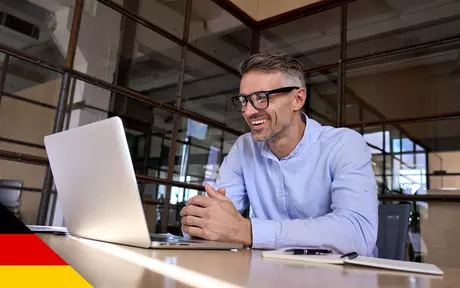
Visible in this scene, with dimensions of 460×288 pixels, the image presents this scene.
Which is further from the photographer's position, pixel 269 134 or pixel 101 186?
pixel 269 134

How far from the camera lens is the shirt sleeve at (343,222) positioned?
2.97ft

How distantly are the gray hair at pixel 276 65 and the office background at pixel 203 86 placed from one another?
2.38 feet

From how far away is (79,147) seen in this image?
0.77 meters

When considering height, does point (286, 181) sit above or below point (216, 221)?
above

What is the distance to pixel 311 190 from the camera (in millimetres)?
1274

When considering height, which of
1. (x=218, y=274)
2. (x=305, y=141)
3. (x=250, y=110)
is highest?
(x=250, y=110)

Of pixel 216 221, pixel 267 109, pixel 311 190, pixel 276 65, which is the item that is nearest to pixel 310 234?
pixel 216 221

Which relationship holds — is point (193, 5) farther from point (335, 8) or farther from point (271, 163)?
point (271, 163)

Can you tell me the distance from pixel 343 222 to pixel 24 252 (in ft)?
2.39

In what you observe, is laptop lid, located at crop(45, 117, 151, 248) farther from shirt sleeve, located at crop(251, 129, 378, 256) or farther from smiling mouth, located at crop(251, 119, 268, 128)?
smiling mouth, located at crop(251, 119, 268, 128)

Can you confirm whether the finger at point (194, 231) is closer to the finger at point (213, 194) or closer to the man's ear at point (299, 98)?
the finger at point (213, 194)

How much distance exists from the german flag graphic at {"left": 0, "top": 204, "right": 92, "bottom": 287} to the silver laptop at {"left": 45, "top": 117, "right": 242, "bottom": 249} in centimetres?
16

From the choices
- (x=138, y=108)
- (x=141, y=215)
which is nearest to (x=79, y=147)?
(x=141, y=215)

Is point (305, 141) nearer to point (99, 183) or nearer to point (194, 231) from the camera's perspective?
point (194, 231)
